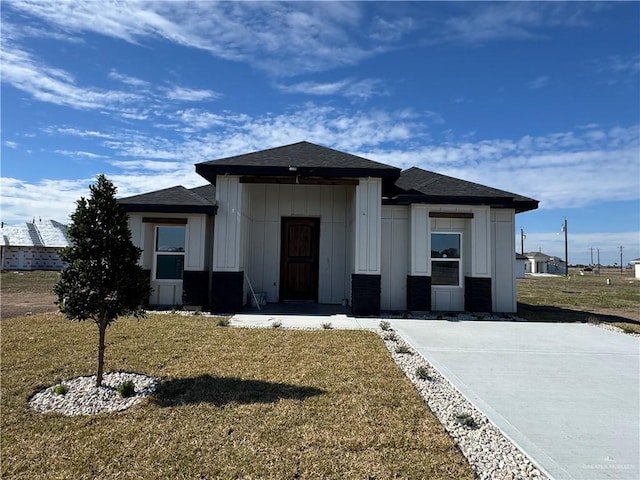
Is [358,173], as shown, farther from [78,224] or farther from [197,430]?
[197,430]

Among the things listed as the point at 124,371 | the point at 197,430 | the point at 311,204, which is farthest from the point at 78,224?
the point at 311,204

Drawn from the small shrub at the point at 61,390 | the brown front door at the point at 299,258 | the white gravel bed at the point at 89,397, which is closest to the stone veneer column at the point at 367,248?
the brown front door at the point at 299,258

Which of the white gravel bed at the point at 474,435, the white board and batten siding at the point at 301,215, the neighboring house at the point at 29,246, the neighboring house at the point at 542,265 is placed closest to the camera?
the white gravel bed at the point at 474,435

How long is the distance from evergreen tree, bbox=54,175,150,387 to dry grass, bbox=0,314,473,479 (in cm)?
107

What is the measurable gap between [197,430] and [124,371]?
222cm

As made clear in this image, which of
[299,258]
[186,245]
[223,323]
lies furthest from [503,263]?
[186,245]

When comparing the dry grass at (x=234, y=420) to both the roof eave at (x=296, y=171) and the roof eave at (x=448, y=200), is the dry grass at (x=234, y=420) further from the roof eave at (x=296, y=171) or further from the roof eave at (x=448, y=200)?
the roof eave at (x=448, y=200)

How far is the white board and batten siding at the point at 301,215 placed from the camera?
1191 centimetres

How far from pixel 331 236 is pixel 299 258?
4.05 feet

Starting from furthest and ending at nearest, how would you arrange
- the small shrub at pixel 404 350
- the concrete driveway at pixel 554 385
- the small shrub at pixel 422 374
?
the small shrub at pixel 404 350 < the small shrub at pixel 422 374 < the concrete driveway at pixel 554 385

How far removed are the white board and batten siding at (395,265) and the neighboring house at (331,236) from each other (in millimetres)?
28

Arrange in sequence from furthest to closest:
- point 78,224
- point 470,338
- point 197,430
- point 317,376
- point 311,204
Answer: point 311,204 → point 470,338 → point 317,376 → point 78,224 → point 197,430

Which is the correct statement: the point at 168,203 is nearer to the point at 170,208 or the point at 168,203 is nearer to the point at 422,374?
the point at 170,208

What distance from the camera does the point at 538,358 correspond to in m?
6.22
